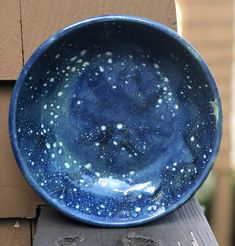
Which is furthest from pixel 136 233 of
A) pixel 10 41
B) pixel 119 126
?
pixel 10 41

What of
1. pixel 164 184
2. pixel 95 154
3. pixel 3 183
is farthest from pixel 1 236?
pixel 164 184

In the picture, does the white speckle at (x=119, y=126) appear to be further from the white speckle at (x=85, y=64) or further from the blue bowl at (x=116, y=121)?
the white speckle at (x=85, y=64)

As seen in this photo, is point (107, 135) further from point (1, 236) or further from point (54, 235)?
point (1, 236)

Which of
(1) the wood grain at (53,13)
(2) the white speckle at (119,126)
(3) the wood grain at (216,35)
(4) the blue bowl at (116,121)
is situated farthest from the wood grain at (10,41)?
(3) the wood grain at (216,35)

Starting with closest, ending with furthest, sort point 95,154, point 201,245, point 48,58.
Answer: point 201,245
point 48,58
point 95,154

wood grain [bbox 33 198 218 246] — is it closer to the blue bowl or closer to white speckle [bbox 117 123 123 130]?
the blue bowl
